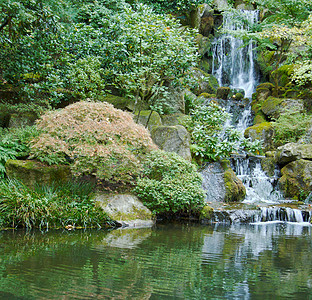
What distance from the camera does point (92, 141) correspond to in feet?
23.9

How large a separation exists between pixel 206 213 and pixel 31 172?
14.6ft

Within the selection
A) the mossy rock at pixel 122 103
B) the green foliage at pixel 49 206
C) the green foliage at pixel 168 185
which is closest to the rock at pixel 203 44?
the mossy rock at pixel 122 103

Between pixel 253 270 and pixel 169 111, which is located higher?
pixel 169 111

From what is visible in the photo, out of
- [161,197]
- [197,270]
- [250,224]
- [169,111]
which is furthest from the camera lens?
[169,111]

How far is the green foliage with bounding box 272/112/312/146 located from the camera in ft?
46.9

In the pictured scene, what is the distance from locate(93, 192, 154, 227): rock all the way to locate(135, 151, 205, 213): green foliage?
21cm

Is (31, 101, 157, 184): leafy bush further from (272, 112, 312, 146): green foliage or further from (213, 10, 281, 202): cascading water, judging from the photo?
(213, 10, 281, 202): cascading water

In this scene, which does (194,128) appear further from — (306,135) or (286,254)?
(286,254)

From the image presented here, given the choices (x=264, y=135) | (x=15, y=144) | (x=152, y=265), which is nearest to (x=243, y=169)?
(x=264, y=135)

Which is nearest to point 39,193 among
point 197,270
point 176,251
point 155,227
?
point 155,227

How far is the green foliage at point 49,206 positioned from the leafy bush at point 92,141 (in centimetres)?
53

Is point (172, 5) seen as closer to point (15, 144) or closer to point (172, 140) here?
point (172, 140)

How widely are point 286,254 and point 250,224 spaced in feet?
11.1

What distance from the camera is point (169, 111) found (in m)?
12.9
